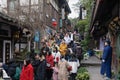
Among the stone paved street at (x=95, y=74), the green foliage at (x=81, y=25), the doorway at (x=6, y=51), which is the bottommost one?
the stone paved street at (x=95, y=74)

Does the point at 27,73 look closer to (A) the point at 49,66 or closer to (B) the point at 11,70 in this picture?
(B) the point at 11,70

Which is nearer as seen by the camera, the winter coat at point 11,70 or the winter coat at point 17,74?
the winter coat at point 11,70

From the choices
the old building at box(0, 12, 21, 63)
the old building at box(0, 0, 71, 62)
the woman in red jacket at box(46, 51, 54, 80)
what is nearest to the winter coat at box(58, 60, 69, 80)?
the woman in red jacket at box(46, 51, 54, 80)

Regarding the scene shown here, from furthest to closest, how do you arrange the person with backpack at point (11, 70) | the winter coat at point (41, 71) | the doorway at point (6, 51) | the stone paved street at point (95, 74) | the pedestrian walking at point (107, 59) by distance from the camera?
the doorway at point (6, 51), the stone paved street at point (95, 74), the pedestrian walking at point (107, 59), the winter coat at point (41, 71), the person with backpack at point (11, 70)

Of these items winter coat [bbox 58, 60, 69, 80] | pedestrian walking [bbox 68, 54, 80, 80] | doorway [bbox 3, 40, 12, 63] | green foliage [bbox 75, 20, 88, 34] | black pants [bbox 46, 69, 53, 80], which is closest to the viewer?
winter coat [bbox 58, 60, 69, 80]

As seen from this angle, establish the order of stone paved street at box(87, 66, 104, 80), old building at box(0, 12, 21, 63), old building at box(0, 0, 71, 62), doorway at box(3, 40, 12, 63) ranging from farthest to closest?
1. old building at box(0, 0, 71, 62)
2. doorway at box(3, 40, 12, 63)
3. stone paved street at box(87, 66, 104, 80)
4. old building at box(0, 12, 21, 63)

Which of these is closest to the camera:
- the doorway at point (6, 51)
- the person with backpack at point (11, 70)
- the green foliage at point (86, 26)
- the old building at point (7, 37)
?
the person with backpack at point (11, 70)

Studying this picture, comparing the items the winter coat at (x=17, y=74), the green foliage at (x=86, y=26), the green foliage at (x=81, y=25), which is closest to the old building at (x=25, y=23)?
the winter coat at (x=17, y=74)

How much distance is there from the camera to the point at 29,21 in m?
23.4

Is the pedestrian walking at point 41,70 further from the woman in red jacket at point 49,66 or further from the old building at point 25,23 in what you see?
the old building at point 25,23

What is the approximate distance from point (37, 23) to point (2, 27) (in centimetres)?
800

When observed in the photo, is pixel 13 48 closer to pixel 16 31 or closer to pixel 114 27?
pixel 16 31

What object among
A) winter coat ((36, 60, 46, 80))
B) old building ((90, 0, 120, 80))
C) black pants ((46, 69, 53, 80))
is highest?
old building ((90, 0, 120, 80))

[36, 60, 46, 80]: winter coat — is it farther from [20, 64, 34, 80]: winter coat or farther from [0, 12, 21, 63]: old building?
[0, 12, 21, 63]: old building
